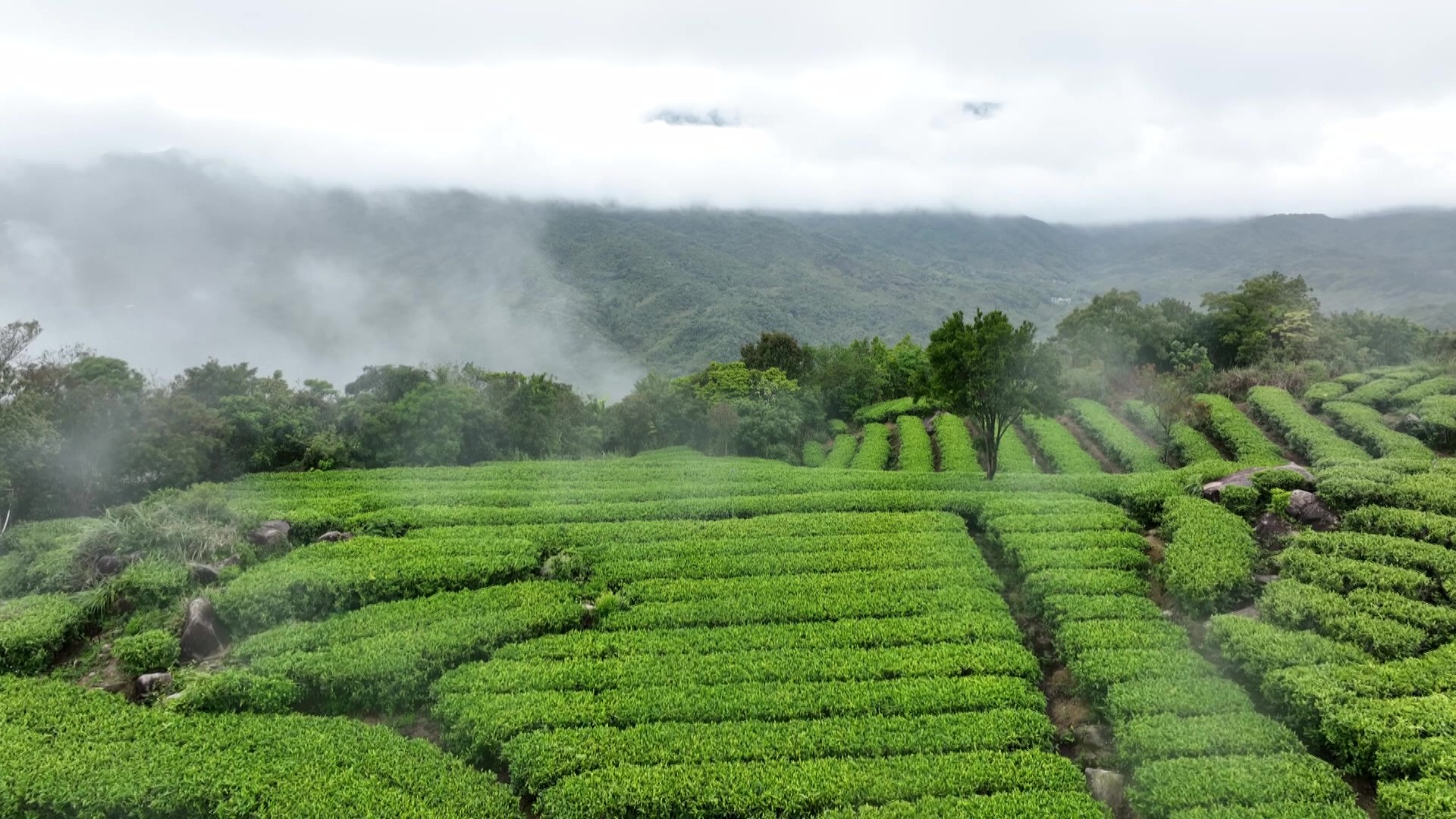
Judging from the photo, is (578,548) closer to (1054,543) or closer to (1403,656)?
(1054,543)

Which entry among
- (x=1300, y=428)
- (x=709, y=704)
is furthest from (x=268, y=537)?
(x=1300, y=428)

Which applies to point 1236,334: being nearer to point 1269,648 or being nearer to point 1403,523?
point 1403,523

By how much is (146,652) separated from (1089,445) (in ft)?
131

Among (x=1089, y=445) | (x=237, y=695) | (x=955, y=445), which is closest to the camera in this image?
(x=237, y=695)

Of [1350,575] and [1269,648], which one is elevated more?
[1350,575]

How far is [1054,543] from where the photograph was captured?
2094 centimetres

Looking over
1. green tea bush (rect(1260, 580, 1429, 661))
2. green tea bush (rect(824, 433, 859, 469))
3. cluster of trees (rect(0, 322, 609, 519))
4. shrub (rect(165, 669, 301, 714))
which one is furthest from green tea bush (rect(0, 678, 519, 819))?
green tea bush (rect(824, 433, 859, 469))

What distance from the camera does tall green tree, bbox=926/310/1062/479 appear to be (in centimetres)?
2791

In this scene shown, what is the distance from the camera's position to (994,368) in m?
28.1

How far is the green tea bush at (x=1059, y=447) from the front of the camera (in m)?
35.1

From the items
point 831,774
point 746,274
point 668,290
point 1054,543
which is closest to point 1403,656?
point 1054,543

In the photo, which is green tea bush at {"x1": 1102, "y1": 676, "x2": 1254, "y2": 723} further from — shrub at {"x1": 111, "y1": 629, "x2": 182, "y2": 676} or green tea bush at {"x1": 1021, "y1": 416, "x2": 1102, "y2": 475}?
shrub at {"x1": 111, "y1": 629, "x2": 182, "y2": 676}

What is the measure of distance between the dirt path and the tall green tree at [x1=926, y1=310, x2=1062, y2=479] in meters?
9.74

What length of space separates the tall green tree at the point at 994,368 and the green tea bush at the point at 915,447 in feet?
22.2
